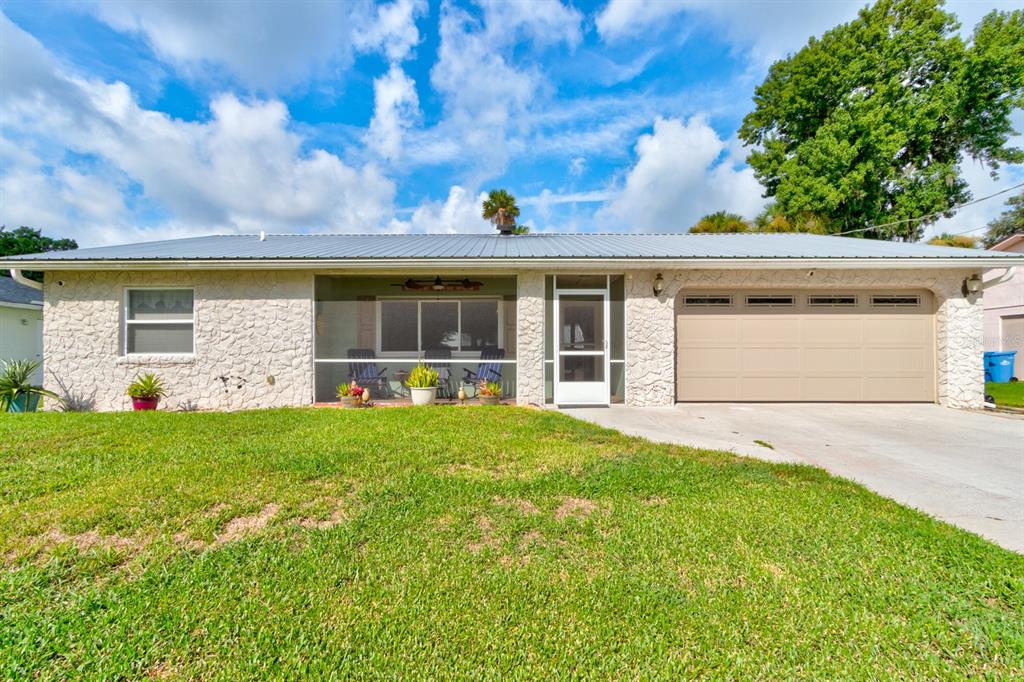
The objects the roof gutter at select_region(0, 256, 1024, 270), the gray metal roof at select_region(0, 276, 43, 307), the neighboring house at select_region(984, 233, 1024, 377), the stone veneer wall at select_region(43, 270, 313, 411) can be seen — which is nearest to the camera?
the roof gutter at select_region(0, 256, 1024, 270)

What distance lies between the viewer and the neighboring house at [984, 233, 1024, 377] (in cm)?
1588

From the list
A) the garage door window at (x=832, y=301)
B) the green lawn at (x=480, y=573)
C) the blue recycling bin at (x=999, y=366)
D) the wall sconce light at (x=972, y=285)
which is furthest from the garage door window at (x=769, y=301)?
the blue recycling bin at (x=999, y=366)

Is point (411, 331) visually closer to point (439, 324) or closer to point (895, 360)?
point (439, 324)

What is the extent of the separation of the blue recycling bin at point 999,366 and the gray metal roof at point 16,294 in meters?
32.0

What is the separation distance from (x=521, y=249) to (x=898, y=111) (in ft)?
72.1

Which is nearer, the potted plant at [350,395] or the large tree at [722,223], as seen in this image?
the potted plant at [350,395]

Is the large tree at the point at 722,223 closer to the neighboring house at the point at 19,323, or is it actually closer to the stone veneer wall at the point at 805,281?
the stone veneer wall at the point at 805,281

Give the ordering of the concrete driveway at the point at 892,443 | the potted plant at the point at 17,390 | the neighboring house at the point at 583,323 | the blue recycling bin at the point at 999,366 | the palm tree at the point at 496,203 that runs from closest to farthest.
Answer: the concrete driveway at the point at 892,443, the potted plant at the point at 17,390, the neighboring house at the point at 583,323, the blue recycling bin at the point at 999,366, the palm tree at the point at 496,203

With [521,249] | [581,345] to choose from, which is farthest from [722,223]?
[581,345]

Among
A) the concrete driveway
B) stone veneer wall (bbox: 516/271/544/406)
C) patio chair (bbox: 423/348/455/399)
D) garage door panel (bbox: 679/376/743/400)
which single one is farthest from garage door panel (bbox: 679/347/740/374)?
patio chair (bbox: 423/348/455/399)

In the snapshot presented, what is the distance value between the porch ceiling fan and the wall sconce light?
10.4 m

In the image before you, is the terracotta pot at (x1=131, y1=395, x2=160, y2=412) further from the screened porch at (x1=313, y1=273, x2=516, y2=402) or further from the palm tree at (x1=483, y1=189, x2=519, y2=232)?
the palm tree at (x1=483, y1=189, x2=519, y2=232)

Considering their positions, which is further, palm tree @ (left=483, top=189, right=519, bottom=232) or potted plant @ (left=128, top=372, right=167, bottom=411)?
palm tree @ (left=483, top=189, right=519, bottom=232)

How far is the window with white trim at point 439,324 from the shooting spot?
10.5 meters
